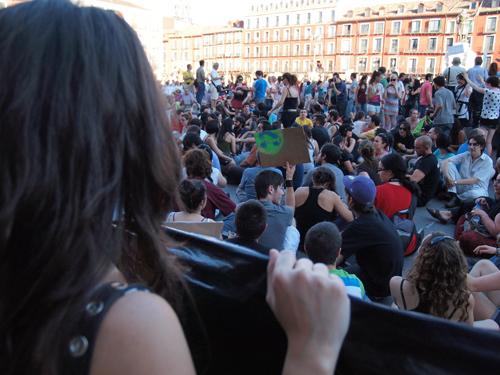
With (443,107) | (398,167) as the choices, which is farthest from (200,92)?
(398,167)

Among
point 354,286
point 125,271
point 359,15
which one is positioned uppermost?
point 359,15

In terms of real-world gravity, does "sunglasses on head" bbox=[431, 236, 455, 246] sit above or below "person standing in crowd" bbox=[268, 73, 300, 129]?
below

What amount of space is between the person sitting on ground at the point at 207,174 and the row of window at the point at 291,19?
77.8 metres

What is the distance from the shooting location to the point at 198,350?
3.55 feet

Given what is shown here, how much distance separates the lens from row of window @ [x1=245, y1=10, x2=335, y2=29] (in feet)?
252

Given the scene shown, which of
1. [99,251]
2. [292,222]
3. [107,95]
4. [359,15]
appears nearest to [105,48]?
[107,95]

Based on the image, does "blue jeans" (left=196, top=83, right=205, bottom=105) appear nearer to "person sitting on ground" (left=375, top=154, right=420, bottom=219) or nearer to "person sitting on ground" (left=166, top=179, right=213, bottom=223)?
"person sitting on ground" (left=375, top=154, right=420, bottom=219)

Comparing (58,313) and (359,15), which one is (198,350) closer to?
(58,313)

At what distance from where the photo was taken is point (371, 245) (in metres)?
4.17

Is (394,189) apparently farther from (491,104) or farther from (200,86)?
(200,86)

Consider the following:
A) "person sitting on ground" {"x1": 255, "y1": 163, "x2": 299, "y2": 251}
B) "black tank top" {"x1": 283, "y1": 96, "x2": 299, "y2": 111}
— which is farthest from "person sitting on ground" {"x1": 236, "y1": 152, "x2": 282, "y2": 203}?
"black tank top" {"x1": 283, "y1": 96, "x2": 299, "y2": 111}

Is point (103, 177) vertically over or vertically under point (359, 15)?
under

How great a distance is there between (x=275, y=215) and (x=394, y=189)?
5.79 ft

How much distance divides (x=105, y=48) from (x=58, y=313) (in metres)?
0.44
